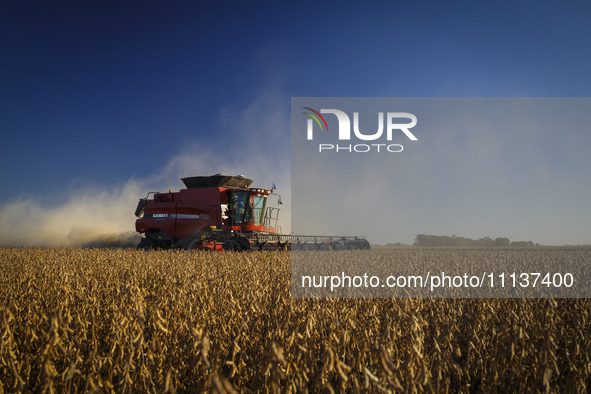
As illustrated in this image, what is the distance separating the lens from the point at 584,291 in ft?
16.1

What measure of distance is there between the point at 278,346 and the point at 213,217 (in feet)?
38.9

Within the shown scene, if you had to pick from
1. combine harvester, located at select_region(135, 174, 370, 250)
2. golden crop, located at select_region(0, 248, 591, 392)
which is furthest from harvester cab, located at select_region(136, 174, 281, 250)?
golden crop, located at select_region(0, 248, 591, 392)

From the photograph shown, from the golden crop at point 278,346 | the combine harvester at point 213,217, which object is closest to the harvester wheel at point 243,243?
the combine harvester at point 213,217

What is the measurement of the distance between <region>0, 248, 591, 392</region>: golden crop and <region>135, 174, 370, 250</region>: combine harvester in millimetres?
8201

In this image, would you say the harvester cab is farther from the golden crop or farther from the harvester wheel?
the golden crop

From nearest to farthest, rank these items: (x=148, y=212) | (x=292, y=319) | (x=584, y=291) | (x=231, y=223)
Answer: (x=292, y=319) < (x=584, y=291) < (x=231, y=223) < (x=148, y=212)

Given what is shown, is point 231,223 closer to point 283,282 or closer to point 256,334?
point 283,282

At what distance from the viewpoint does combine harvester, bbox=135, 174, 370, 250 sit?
494 inches

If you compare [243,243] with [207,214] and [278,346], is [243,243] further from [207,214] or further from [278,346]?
[278,346]

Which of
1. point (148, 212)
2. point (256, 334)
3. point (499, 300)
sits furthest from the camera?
point (148, 212)

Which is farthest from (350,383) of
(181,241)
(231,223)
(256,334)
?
(181,241)

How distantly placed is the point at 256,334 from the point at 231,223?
10574 millimetres

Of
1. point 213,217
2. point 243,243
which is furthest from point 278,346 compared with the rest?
point 213,217

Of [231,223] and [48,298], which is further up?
[231,223]
